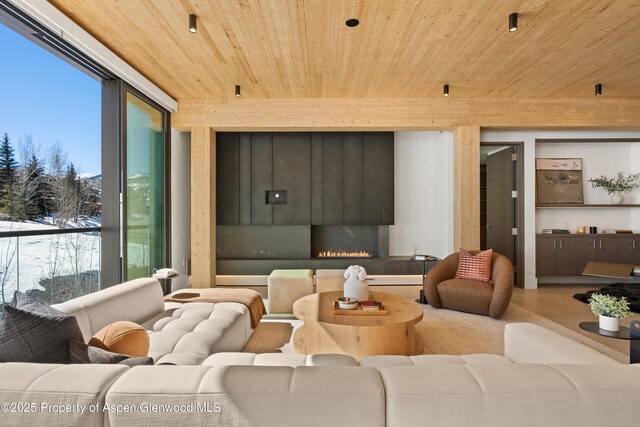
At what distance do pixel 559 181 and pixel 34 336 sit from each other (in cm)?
725

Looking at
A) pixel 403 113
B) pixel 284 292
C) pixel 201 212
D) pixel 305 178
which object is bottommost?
pixel 284 292

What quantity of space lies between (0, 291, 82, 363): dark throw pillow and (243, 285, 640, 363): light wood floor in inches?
75.9

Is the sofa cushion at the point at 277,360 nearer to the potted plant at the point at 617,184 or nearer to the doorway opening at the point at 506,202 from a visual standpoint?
the doorway opening at the point at 506,202

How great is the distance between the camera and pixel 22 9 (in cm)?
282

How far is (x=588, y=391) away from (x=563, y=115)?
583 centimetres

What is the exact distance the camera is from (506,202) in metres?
6.47

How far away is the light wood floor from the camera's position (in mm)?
3314

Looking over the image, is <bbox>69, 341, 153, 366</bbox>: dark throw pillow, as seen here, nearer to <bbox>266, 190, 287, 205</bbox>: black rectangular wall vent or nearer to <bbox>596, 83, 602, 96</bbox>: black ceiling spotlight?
<bbox>266, 190, 287, 205</bbox>: black rectangular wall vent

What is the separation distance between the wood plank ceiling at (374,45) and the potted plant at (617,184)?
165 cm

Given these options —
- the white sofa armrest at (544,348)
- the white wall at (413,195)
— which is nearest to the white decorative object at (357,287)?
the white sofa armrest at (544,348)

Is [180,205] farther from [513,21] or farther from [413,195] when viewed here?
[513,21]

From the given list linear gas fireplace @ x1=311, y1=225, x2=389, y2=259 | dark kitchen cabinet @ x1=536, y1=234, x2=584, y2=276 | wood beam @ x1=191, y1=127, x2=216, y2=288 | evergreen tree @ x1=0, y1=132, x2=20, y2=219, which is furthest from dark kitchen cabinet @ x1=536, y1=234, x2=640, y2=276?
evergreen tree @ x1=0, y1=132, x2=20, y2=219

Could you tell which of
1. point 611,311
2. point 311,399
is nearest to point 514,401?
point 311,399

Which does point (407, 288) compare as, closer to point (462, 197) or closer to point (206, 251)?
point (462, 197)
